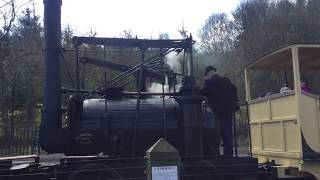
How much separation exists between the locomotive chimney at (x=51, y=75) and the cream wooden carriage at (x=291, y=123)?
3.91 m

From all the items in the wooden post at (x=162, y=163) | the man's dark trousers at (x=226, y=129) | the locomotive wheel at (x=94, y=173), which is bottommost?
the locomotive wheel at (x=94, y=173)

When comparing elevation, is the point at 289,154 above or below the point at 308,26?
below

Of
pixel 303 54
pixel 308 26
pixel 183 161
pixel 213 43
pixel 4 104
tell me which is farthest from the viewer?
pixel 213 43

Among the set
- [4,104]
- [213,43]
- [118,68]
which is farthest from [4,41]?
[213,43]

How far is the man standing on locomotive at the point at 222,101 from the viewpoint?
29.8 feet

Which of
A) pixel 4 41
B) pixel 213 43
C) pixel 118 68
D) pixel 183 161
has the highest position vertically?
pixel 213 43

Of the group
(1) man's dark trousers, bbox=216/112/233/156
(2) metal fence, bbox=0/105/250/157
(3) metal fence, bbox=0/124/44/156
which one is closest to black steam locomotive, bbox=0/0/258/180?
(1) man's dark trousers, bbox=216/112/233/156

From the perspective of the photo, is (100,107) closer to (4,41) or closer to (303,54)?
(303,54)

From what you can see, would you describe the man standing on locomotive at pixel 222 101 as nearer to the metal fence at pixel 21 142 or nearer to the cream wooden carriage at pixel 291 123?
the cream wooden carriage at pixel 291 123

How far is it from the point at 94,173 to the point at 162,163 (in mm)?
2338

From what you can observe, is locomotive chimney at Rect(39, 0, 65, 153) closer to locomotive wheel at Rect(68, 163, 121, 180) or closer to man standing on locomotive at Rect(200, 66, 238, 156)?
locomotive wheel at Rect(68, 163, 121, 180)

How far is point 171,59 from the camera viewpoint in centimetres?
995

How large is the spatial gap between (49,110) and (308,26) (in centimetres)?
2074

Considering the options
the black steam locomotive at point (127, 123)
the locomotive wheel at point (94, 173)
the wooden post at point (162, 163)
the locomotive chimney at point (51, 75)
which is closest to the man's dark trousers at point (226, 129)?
the black steam locomotive at point (127, 123)
